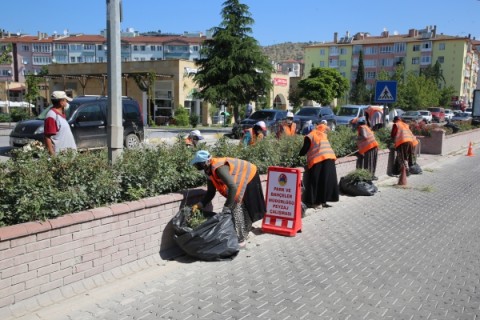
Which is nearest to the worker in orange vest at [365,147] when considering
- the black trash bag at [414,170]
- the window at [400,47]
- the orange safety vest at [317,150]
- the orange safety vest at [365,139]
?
the orange safety vest at [365,139]

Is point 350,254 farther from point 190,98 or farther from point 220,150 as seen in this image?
point 190,98

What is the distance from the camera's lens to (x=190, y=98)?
4091 cm

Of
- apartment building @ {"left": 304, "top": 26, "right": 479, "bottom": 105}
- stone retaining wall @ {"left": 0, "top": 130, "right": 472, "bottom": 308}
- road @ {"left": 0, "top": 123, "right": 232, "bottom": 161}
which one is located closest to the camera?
stone retaining wall @ {"left": 0, "top": 130, "right": 472, "bottom": 308}

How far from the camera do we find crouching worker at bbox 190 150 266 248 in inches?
220

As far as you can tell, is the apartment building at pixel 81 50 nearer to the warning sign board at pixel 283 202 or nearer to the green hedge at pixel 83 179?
the warning sign board at pixel 283 202

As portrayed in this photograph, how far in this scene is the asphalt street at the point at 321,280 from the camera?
4297 mm

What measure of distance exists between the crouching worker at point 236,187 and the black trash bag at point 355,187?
4.11 m

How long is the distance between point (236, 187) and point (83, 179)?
5.73 feet

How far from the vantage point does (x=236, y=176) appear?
5.79 m

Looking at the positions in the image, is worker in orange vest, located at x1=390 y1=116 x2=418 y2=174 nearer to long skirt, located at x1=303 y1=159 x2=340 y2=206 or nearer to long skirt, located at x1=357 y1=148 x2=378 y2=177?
long skirt, located at x1=357 y1=148 x2=378 y2=177

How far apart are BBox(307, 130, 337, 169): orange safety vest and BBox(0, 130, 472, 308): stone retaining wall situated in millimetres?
2925

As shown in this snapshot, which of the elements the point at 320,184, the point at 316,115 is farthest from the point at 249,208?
the point at 316,115

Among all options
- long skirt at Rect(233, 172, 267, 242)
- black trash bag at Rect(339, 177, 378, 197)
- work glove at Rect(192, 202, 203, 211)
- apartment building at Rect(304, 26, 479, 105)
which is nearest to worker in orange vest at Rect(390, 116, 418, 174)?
black trash bag at Rect(339, 177, 378, 197)

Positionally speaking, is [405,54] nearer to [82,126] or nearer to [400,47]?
[400,47]
